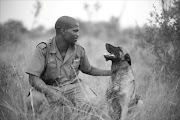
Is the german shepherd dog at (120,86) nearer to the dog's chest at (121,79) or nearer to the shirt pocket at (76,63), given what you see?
the dog's chest at (121,79)

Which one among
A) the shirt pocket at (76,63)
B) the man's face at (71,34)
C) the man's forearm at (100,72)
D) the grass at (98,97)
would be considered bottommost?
the grass at (98,97)

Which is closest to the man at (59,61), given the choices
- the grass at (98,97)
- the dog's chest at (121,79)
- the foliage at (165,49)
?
the dog's chest at (121,79)

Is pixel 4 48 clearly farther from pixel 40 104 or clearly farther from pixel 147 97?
pixel 147 97

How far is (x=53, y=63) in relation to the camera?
3.26m

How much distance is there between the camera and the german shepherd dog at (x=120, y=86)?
316 centimetres

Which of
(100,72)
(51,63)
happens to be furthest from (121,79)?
(51,63)

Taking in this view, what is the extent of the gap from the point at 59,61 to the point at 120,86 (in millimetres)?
1118

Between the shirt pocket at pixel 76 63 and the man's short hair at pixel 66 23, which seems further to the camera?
the shirt pocket at pixel 76 63

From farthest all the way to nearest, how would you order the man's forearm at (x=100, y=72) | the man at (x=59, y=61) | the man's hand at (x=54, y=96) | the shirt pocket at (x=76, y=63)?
the man's forearm at (x=100, y=72)
the shirt pocket at (x=76, y=63)
the man at (x=59, y=61)
the man's hand at (x=54, y=96)

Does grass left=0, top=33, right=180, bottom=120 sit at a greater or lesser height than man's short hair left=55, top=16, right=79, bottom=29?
lesser

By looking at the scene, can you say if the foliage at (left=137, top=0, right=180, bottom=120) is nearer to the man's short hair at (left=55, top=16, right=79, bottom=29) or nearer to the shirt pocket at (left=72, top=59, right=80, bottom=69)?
the shirt pocket at (left=72, top=59, right=80, bottom=69)

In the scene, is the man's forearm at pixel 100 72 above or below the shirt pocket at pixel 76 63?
below

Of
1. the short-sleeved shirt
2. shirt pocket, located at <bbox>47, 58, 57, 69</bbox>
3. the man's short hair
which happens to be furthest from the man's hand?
the man's short hair

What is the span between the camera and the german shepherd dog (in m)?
3.16
